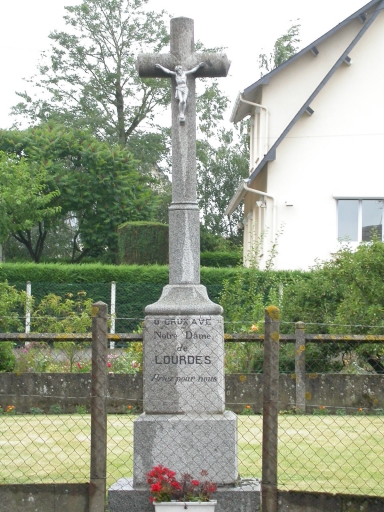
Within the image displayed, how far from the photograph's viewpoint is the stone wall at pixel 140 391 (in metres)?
10.8

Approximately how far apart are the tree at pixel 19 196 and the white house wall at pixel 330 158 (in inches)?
393

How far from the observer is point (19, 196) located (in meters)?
28.7

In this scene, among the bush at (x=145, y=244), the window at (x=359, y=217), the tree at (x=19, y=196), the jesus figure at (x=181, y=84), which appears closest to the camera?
the jesus figure at (x=181, y=84)

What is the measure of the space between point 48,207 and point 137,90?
30.4ft

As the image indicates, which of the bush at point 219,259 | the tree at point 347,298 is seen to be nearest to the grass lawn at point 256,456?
the tree at point 347,298

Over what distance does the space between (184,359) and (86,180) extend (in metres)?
27.9

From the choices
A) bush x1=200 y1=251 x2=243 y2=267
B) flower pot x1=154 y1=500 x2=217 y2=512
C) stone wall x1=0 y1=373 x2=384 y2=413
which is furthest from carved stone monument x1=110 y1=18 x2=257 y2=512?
bush x1=200 y1=251 x2=243 y2=267

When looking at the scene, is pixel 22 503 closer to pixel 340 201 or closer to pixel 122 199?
pixel 340 201

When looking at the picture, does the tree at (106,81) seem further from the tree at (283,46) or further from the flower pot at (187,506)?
the flower pot at (187,506)

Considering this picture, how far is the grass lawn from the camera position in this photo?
692cm

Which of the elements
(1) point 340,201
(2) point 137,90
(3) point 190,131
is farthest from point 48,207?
(3) point 190,131

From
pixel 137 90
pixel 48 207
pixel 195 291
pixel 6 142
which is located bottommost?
pixel 195 291

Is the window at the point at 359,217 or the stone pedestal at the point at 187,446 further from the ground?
the window at the point at 359,217

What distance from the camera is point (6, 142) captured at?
1335 inches
